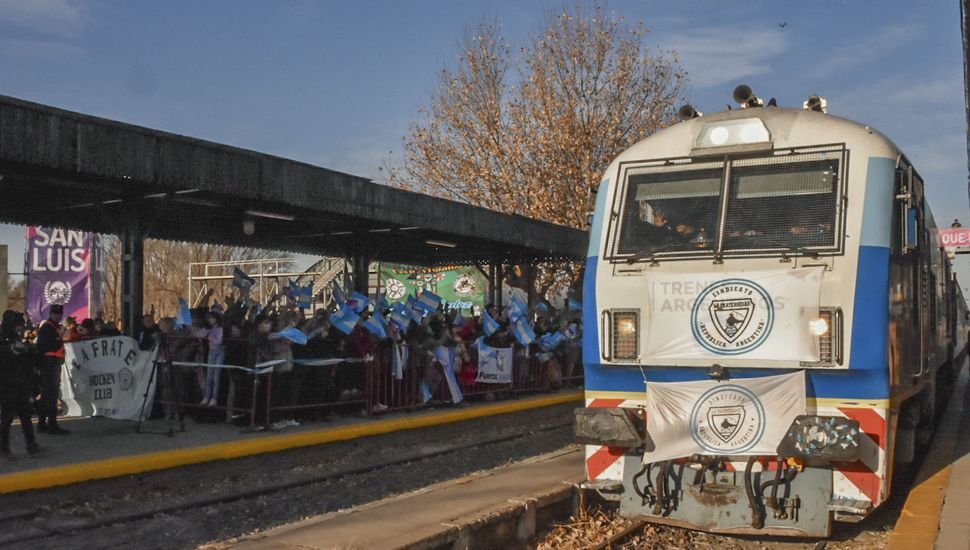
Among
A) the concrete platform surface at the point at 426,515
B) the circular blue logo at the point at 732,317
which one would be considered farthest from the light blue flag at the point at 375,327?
the circular blue logo at the point at 732,317

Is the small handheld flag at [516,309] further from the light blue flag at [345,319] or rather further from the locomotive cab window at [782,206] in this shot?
the locomotive cab window at [782,206]

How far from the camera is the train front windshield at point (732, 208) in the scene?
23.4ft

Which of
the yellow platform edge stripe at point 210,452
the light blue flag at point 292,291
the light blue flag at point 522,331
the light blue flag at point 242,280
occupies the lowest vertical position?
the yellow platform edge stripe at point 210,452

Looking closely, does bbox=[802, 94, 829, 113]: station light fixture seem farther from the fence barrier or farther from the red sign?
the red sign

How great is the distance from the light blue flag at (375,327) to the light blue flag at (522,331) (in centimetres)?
385

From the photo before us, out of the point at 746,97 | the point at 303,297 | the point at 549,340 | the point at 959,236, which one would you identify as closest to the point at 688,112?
the point at 746,97

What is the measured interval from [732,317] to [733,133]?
66.0 inches

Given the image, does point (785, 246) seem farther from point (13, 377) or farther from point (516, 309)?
point (516, 309)

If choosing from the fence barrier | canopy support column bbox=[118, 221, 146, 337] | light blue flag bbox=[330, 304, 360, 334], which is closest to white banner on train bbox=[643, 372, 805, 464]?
the fence barrier

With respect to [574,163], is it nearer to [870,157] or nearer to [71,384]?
[71,384]

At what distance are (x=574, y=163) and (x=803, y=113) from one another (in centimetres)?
1887

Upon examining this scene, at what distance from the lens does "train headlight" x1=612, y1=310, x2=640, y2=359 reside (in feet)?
24.2

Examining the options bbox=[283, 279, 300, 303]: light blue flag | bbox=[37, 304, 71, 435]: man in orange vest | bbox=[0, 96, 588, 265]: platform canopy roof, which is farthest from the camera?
bbox=[283, 279, 300, 303]: light blue flag

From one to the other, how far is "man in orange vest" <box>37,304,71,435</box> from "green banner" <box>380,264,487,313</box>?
22286mm
